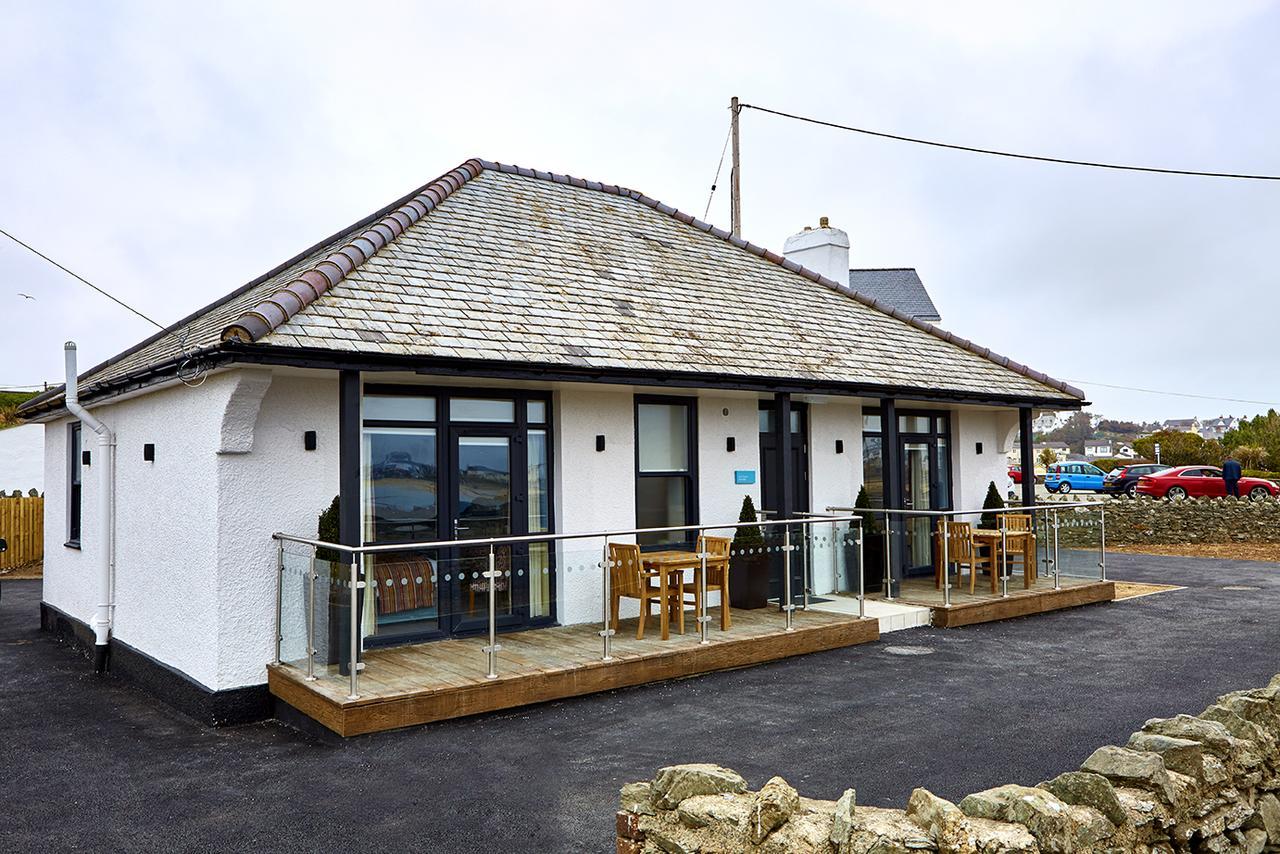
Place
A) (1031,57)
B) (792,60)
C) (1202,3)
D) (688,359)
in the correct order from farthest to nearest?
1. (792,60)
2. (1031,57)
3. (1202,3)
4. (688,359)

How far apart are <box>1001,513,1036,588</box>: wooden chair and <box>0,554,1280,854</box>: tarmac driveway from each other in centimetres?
244

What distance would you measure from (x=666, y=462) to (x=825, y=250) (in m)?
9.03

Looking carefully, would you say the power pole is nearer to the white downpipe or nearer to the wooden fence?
the white downpipe

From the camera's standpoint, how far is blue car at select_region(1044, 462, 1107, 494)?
41156 millimetres

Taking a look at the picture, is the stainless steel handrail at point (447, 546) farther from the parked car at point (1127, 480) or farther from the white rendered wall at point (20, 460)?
the parked car at point (1127, 480)

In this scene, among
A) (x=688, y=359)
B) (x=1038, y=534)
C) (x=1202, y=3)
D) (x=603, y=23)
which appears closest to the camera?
(x=688, y=359)

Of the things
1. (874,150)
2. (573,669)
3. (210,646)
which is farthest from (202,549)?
(874,150)

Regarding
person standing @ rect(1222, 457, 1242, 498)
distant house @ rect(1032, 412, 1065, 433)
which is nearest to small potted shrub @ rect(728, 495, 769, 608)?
person standing @ rect(1222, 457, 1242, 498)

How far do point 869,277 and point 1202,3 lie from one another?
22.5 m

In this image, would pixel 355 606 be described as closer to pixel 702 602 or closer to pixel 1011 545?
pixel 702 602

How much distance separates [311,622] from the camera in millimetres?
7527

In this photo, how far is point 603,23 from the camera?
643 inches

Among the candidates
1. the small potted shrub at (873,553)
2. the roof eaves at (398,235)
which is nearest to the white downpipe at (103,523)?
the roof eaves at (398,235)

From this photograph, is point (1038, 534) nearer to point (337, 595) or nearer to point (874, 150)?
point (337, 595)
